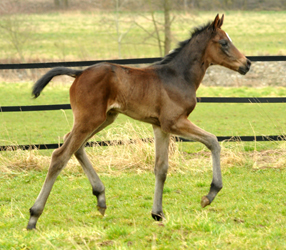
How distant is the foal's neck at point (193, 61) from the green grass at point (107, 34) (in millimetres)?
16503

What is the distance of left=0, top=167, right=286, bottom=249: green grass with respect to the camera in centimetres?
357

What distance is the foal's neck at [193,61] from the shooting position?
4.45 m

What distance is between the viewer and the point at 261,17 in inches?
1550

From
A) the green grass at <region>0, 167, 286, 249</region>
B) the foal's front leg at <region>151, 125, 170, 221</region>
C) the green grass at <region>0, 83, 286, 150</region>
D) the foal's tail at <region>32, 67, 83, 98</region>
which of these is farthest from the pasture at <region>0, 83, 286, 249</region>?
the foal's tail at <region>32, 67, 83, 98</region>

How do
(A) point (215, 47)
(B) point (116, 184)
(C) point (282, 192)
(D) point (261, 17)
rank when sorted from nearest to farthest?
(A) point (215, 47)
(C) point (282, 192)
(B) point (116, 184)
(D) point (261, 17)

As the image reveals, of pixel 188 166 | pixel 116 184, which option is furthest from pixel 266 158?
pixel 116 184

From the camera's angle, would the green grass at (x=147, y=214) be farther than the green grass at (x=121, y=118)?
No

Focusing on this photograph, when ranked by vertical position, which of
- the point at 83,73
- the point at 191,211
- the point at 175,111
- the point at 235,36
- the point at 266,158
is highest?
the point at 83,73

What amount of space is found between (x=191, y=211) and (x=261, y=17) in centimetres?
3811

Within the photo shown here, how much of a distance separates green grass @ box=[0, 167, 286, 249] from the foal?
296 millimetres

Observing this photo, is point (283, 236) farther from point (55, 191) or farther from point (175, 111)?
point (55, 191)

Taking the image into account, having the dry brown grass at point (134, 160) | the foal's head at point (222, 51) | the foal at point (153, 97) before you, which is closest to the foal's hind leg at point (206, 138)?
the foal at point (153, 97)

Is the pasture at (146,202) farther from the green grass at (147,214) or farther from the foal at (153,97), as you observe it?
the foal at (153,97)

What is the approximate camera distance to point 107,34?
3291 centimetres
